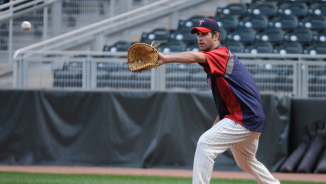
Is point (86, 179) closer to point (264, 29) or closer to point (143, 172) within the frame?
point (143, 172)

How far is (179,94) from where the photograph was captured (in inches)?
332

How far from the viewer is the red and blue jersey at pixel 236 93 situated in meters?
4.11

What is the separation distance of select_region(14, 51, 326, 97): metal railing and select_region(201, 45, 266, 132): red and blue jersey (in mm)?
4363

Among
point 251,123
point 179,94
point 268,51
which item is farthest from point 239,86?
point 268,51

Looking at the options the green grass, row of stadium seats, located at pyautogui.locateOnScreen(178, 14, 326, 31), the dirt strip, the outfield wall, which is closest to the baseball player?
the green grass

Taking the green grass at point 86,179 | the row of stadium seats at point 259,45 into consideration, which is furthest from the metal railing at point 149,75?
the row of stadium seats at point 259,45

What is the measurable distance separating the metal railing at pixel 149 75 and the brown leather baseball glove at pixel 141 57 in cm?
461

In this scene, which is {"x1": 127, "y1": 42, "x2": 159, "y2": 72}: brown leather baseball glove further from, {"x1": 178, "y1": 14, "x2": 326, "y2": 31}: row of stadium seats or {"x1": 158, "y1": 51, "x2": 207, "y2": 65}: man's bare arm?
{"x1": 178, "y1": 14, "x2": 326, "y2": 31}: row of stadium seats

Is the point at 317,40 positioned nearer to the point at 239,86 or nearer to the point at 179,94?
the point at 179,94

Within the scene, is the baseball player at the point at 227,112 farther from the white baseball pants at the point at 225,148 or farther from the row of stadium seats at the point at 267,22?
the row of stadium seats at the point at 267,22

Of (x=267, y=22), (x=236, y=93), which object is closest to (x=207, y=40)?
(x=236, y=93)

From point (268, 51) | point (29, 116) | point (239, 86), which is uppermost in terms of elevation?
point (268, 51)

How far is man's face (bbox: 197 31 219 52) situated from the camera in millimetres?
4285

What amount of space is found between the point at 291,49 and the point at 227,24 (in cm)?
222
